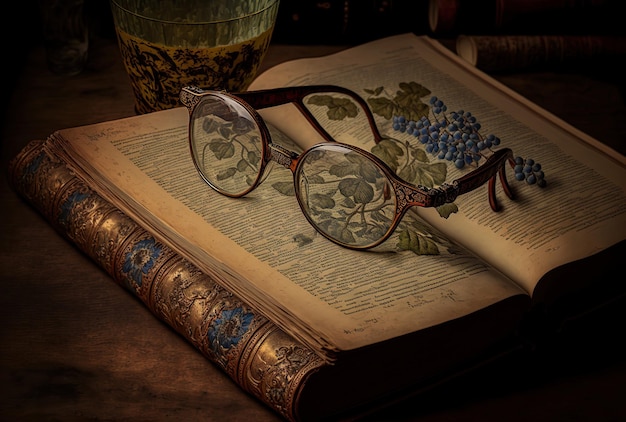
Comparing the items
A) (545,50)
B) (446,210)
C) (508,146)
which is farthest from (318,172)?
(545,50)

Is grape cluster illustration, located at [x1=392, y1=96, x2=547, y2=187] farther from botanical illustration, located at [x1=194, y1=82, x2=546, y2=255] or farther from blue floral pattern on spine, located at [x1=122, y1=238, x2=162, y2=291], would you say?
blue floral pattern on spine, located at [x1=122, y1=238, x2=162, y2=291]

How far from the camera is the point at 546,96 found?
1.41 meters

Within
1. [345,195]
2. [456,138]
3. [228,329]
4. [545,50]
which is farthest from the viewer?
[545,50]

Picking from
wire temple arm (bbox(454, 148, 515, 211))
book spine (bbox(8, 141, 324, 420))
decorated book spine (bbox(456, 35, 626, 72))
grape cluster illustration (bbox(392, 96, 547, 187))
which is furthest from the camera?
decorated book spine (bbox(456, 35, 626, 72))

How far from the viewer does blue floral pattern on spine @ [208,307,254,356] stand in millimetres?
858

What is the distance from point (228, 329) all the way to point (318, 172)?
0.22m

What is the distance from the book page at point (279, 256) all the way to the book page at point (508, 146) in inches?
1.6

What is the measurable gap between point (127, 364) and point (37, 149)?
34cm

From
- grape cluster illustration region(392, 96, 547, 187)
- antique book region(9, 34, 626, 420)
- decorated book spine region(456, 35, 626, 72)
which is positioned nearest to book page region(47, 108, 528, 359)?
antique book region(9, 34, 626, 420)

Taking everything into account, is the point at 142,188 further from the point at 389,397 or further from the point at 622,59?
the point at 622,59

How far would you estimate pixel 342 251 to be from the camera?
3.06 feet

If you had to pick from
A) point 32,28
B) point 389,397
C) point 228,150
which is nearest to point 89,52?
point 32,28

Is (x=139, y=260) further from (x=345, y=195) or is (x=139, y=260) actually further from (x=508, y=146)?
(x=508, y=146)

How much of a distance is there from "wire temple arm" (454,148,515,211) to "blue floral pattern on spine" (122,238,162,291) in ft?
1.10
